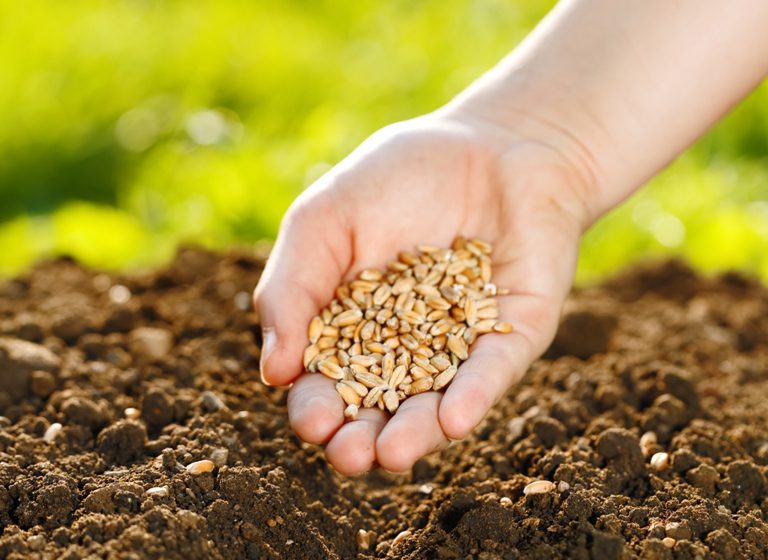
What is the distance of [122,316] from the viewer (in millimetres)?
2816

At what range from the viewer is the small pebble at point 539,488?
2088mm

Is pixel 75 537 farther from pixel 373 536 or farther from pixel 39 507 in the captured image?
pixel 373 536

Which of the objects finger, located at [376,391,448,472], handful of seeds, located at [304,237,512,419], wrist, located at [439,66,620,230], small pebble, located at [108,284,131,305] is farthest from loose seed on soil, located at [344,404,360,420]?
small pebble, located at [108,284,131,305]

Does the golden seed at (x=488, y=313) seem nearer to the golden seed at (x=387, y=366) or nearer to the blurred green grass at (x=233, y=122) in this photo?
the golden seed at (x=387, y=366)

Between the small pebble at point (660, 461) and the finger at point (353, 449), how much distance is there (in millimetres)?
652

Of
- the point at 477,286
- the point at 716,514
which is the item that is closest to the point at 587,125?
the point at 477,286

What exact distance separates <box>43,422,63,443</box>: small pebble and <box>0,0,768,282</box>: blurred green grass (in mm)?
1373

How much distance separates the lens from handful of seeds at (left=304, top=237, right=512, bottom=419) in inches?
88.4

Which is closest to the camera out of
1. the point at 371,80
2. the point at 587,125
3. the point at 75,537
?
the point at 75,537

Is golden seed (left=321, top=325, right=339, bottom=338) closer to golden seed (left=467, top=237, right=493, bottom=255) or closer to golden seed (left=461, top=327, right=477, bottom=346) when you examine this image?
golden seed (left=461, top=327, right=477, bottom=346)

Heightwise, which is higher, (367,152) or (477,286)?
(367,152)

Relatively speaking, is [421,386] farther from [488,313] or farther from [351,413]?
[488,313]

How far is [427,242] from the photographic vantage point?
2621mm

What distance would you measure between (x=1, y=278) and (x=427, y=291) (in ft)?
5.33
